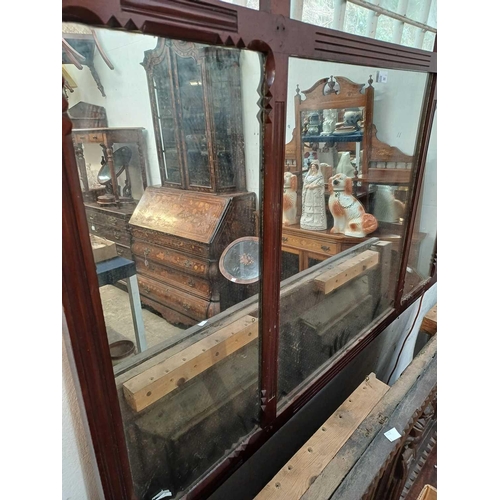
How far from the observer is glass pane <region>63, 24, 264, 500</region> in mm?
576

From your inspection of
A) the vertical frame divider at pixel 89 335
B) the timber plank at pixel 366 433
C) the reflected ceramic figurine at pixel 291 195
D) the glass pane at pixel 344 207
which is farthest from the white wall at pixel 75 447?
the reflected ceramic figurine at pixel 291 195

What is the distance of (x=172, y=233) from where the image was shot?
1.12m

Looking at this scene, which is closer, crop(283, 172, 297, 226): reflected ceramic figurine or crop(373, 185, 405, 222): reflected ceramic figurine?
crop(283, 172, 297, 226): reflected ceramic figurine

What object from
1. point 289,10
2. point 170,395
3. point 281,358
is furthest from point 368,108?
point 170,395

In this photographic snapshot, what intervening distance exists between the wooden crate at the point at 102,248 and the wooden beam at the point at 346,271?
728 millimetres

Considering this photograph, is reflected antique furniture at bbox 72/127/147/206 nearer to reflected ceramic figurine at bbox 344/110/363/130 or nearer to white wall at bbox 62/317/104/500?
white wall at bbox 62/317/104/500

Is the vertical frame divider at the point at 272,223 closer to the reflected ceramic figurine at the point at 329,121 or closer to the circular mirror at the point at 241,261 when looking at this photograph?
the circular mirror at the point at 241,261

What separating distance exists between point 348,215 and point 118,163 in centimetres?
94

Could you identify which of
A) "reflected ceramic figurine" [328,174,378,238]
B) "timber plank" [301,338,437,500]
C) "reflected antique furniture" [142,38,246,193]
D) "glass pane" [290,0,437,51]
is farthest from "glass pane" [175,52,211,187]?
"timber plank" [301,338,437,500]

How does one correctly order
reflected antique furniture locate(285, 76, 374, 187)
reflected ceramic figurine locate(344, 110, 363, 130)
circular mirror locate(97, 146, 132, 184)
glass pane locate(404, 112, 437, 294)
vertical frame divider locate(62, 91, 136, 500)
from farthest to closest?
reflected ceramic figurine locate(344, 110, 363, 130) < glass pane locate(404, 112, 437, 294) < reflected antique furniture locate(285, 76, 374, 187) < circular mirror locate(97, 146, 132, 184) < vertical frame divider locate(62, 91, 136, 500)

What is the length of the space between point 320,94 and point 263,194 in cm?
59

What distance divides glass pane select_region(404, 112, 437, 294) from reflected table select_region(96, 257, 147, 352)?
104 centimetres

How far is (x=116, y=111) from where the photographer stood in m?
0.66
